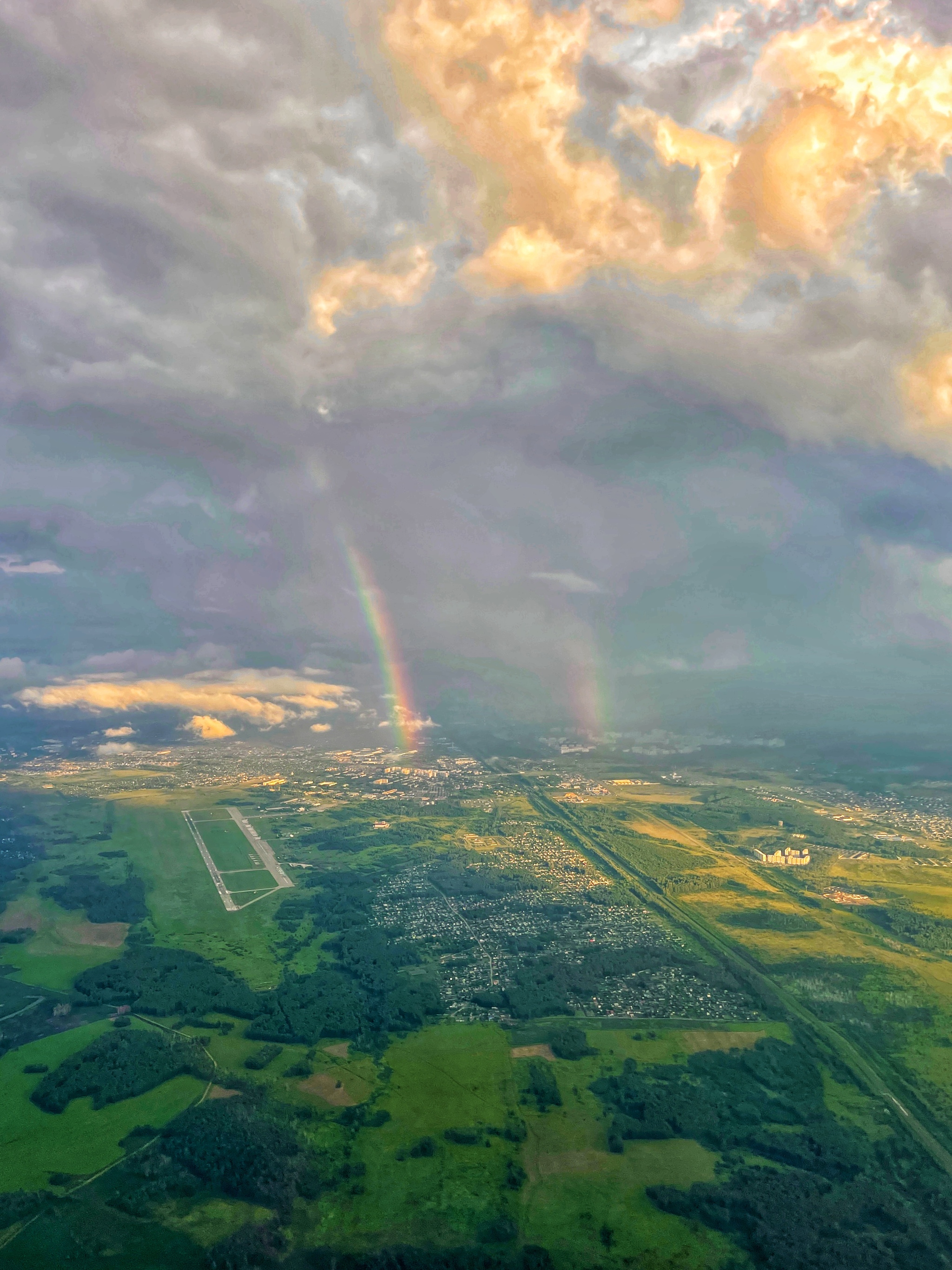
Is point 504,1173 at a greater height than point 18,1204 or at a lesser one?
lesser

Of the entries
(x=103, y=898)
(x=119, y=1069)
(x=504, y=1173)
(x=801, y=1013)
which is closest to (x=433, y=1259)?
(x=504, y=1173)

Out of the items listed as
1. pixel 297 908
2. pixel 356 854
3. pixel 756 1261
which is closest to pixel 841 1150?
pixel 756 1261

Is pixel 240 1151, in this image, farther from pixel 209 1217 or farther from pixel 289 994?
pixel 289 994

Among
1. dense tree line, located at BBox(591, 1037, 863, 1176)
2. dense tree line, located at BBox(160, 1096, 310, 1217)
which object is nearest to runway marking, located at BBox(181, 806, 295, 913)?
dense tree line, located at BBox(160, 1096, 310, 1217)

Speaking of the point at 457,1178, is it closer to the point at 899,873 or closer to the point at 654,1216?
the point at 654,1216

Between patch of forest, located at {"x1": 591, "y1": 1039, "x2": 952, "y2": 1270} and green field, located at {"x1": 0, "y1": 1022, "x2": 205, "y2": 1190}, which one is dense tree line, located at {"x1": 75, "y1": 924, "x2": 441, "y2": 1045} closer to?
green field, located at {"x1": 0, "y1": 1022, "x2": 205, "y2": 1190}

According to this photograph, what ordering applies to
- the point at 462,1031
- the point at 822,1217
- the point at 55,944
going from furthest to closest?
the point at 55,944 < the point at 462,1031 < the point at 822,1217

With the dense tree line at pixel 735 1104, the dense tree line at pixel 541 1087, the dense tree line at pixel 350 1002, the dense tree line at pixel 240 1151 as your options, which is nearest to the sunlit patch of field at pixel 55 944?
the dense tree line at pixel 350 1002
